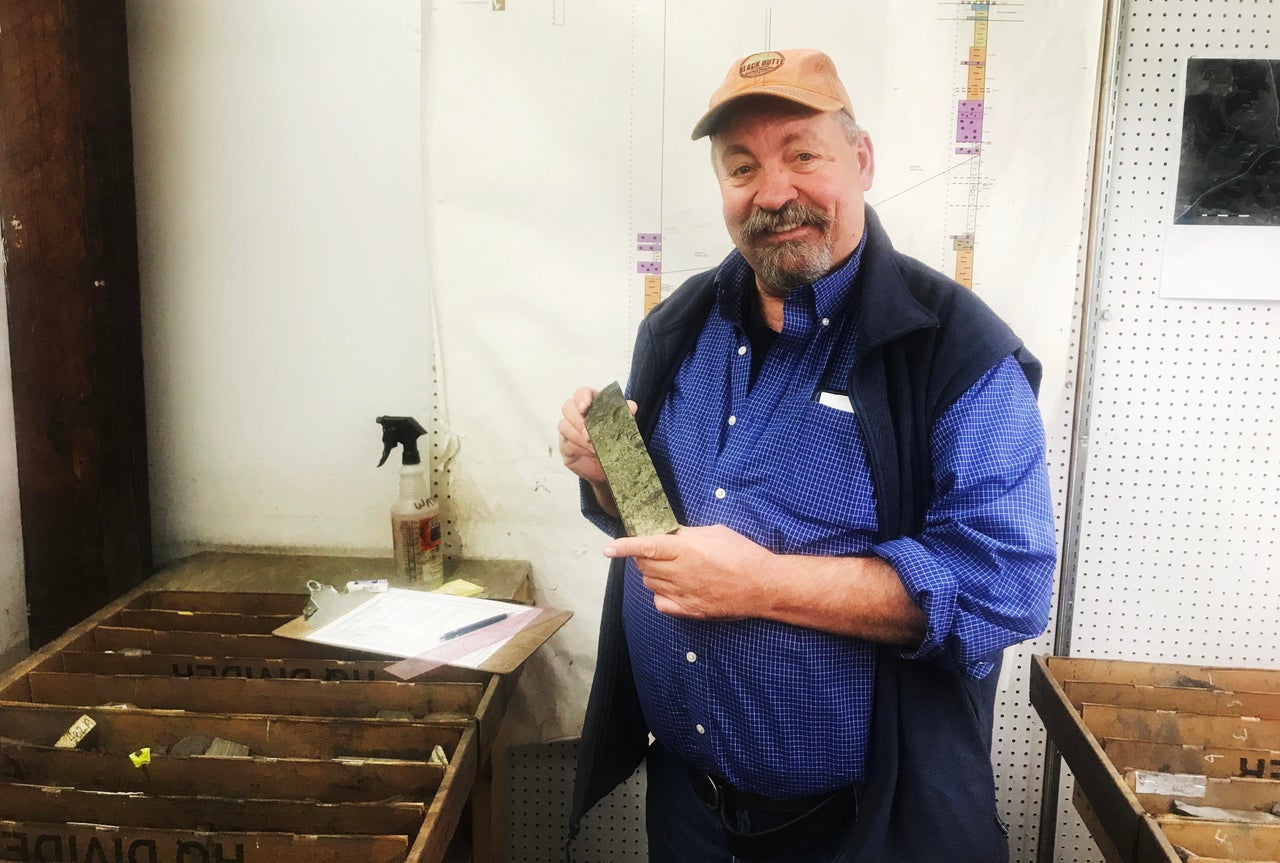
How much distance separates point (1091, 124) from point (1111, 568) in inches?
36.5

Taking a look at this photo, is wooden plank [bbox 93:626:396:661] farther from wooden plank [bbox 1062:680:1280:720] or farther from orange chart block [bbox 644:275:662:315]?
wooden plank [bbox 1062:680:1280:720]

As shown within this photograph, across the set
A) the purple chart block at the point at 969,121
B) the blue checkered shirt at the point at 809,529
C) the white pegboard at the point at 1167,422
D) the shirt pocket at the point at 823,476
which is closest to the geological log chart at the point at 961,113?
the purple chart block at the point at 969,121

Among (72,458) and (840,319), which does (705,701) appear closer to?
(840,319)

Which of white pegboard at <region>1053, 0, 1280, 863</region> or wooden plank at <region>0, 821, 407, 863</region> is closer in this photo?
wooden plank at <region>0, 821, 407, 863</region>

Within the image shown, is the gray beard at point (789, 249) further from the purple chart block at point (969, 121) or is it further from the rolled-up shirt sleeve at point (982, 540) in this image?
the purple chart block at point (969, 121)

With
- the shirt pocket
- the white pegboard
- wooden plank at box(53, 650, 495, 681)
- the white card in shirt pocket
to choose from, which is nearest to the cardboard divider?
wooden plank at box(53, 650, 495, 681)

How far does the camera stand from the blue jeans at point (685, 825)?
3.90ft

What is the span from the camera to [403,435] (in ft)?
5.32

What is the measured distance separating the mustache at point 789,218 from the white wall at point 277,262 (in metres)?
0.82

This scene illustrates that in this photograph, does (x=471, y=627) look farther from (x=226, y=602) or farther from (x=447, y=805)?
(x=226, y=602)

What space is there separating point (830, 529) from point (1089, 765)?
55cm

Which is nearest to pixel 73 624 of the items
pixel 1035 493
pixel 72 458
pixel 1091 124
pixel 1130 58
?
pixel 72 458

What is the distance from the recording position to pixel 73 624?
1.58 metres

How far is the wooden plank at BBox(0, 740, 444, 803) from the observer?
1.05 m
